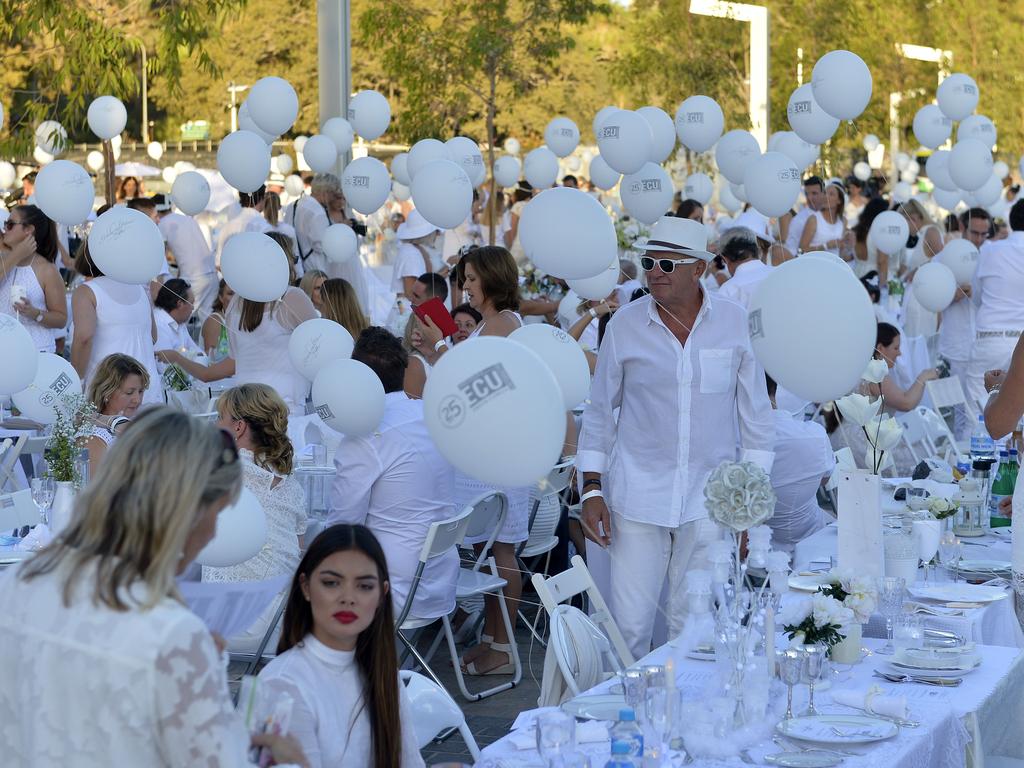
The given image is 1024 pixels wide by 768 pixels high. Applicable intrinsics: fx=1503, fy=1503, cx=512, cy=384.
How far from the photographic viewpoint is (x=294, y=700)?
309 centimetres

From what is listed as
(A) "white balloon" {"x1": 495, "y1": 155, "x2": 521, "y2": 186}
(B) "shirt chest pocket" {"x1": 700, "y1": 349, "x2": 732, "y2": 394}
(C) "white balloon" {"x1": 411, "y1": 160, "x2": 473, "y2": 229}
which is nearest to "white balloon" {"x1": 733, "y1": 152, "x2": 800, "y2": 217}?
(C) "white balloon" {"x1": 411, "y1": 160, "x2": 473, "y2": 229}

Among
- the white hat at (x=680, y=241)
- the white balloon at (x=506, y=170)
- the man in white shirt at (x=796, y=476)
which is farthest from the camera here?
the white balloon at (x=506, y=170)

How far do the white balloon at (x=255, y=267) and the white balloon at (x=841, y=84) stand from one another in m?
3.80

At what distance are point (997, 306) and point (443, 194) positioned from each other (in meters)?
3.67

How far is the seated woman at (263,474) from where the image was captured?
509 centimetres

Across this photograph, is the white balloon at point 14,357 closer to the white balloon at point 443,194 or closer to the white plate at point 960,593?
the white balloon at point 443,194

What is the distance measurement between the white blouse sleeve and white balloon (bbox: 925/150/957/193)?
11306 mm

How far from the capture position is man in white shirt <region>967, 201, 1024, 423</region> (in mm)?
9331

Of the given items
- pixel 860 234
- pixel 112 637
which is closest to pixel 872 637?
pixel 112 637

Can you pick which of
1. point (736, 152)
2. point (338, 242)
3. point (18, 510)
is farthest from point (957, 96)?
point (18, 510)

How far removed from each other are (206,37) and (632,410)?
6.71 m

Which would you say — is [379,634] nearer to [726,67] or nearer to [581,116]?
[726,67]

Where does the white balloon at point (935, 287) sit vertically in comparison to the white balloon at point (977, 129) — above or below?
below

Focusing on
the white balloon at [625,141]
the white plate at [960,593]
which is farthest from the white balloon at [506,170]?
the white plate at [960,593]
